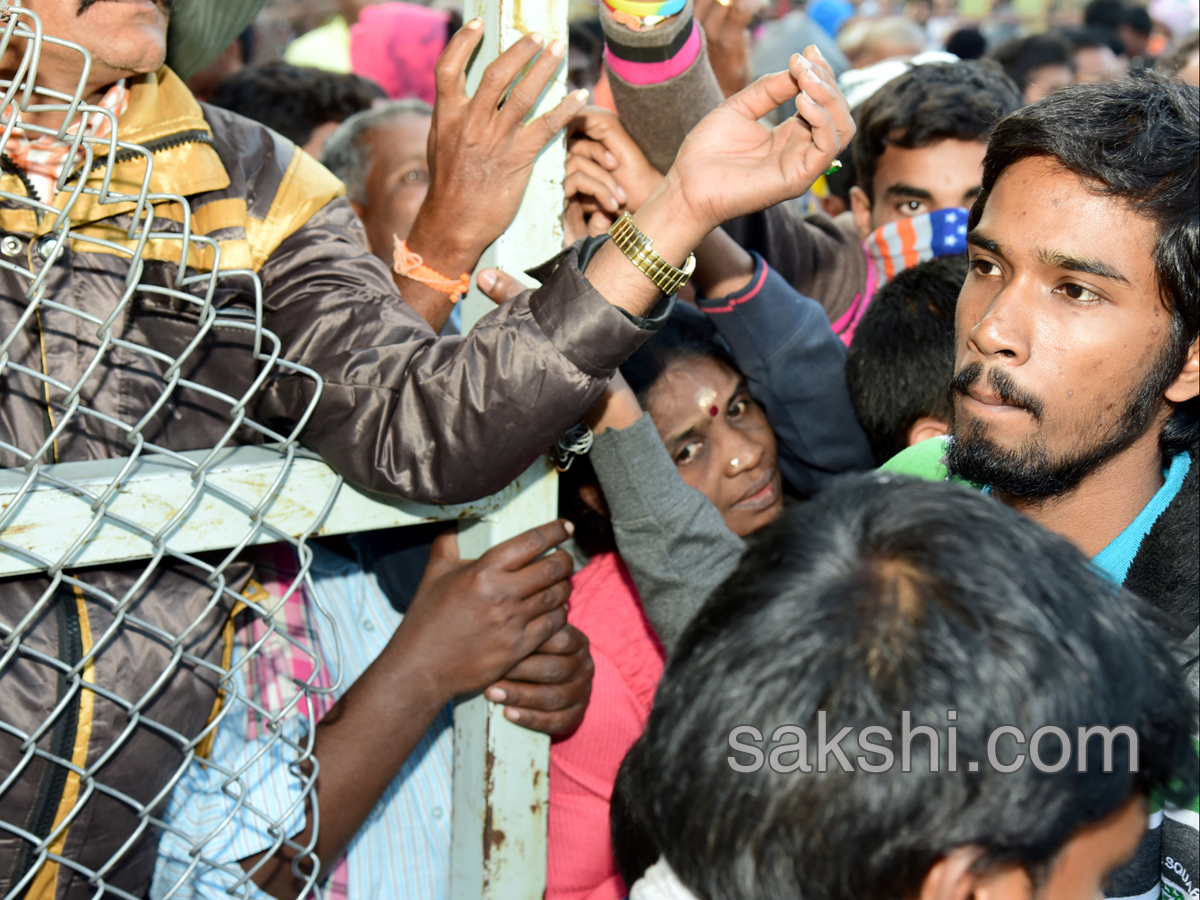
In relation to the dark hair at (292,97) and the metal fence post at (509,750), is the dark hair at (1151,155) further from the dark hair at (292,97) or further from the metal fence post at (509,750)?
the dark hair at (292,97)

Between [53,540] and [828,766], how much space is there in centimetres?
95

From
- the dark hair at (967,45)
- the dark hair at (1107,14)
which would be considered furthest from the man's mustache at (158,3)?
the dark hair at (1107,14)

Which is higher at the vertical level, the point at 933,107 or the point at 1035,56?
the point at 933,107

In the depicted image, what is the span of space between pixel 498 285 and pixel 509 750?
2.41 feet

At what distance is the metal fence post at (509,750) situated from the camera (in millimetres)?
1576

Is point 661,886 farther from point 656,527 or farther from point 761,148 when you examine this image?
point 761,148

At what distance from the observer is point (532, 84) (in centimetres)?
150

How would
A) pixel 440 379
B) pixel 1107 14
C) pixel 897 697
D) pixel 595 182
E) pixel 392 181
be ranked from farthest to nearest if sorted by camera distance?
1. pixel 1107 14
2. pixel 392 181
3. pixel 595 182
4. pixel 440 379
5. pixel 897 697

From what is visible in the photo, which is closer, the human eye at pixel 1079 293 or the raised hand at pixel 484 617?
the human eye at pixel 1079 293

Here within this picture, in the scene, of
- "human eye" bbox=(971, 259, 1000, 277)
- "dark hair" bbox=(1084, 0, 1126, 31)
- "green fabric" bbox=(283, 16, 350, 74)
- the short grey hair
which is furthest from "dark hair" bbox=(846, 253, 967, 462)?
"dark hair" bbox=(1084, 0, 1126, 31)

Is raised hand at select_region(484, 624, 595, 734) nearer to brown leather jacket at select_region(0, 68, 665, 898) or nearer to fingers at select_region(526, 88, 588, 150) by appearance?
brown leather jacket at select_region(0, 68, 665, 898)

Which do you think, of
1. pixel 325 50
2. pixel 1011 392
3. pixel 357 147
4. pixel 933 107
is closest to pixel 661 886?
pixel 1011 392

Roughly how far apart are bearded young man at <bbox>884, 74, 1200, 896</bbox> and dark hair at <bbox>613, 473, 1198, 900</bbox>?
1.87 feet

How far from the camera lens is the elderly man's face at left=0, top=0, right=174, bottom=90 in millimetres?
1382
